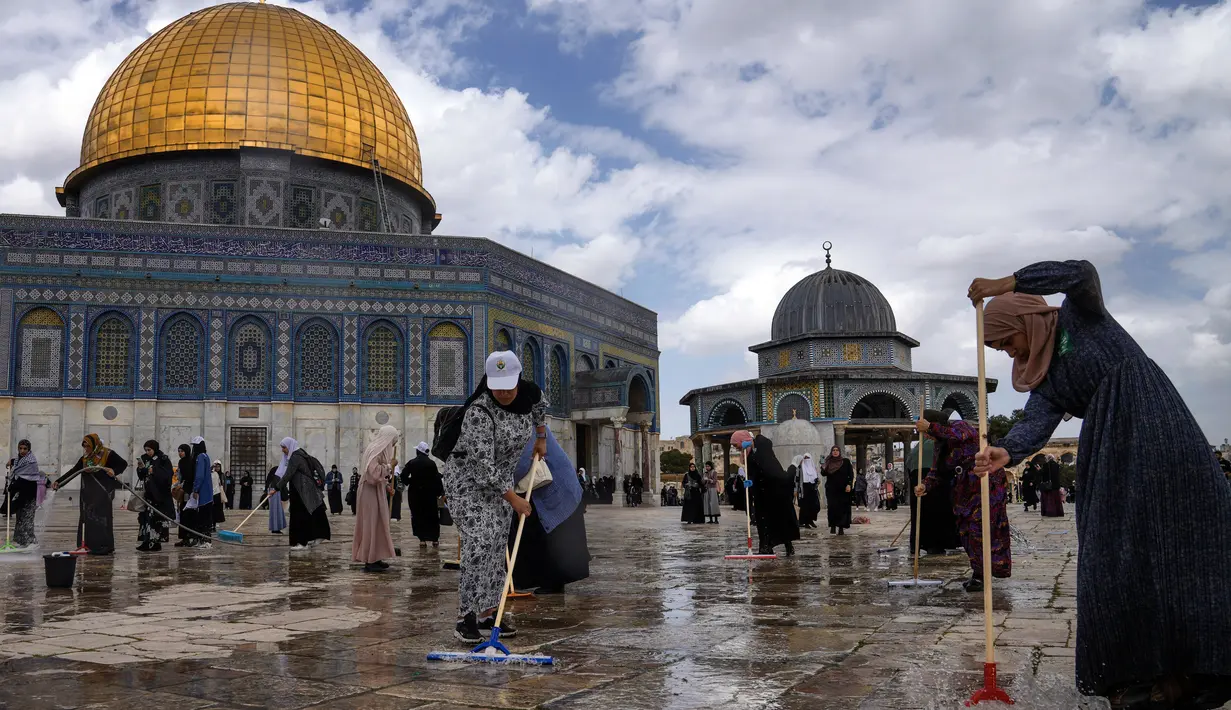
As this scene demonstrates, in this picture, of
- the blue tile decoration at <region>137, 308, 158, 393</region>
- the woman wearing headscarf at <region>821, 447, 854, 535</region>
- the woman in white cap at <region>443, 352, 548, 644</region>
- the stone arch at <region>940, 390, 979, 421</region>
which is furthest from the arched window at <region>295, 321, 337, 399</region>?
the woman in white cap at <region>443, 352, 548, 644</region>

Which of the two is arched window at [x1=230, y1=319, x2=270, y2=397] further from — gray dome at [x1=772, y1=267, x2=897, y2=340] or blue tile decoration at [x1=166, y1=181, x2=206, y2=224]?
gray dome at [x1=772, y1=267, x2=897, y2=340]

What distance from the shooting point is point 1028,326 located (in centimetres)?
329

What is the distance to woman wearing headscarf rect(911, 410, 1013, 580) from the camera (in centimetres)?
657

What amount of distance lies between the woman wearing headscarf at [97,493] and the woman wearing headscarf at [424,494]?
103 inches

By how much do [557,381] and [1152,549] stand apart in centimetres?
2622

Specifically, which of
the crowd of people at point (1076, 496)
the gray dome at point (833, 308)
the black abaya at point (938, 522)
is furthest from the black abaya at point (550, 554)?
the gray dome at point (833, 308)

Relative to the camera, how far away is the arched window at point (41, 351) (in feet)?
76.4

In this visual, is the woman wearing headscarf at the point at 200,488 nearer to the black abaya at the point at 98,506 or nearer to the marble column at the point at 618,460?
the black abaya at the point at 98,506

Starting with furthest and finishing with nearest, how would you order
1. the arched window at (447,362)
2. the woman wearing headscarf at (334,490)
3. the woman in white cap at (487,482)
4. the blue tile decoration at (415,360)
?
1. the arched window at (447,362)
2. the blue tile decoration at (415,360)
3. the woman wearing headscarf at (334,490)
4. the woman in white cap at (487,482)

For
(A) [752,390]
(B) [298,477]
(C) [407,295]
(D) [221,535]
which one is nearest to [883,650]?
(B) [298,477]

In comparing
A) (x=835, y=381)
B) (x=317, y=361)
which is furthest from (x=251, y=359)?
(x=835, y=381)

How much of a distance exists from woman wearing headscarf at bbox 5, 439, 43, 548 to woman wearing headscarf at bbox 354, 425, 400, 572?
11.3 ft

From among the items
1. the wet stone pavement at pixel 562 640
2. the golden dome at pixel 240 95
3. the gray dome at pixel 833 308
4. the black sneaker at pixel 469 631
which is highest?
the golden dome at pixel 240 95

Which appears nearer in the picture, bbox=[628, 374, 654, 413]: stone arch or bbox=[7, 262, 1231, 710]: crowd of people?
bbox=[7, 262, 1231, 710]: crowd of people
